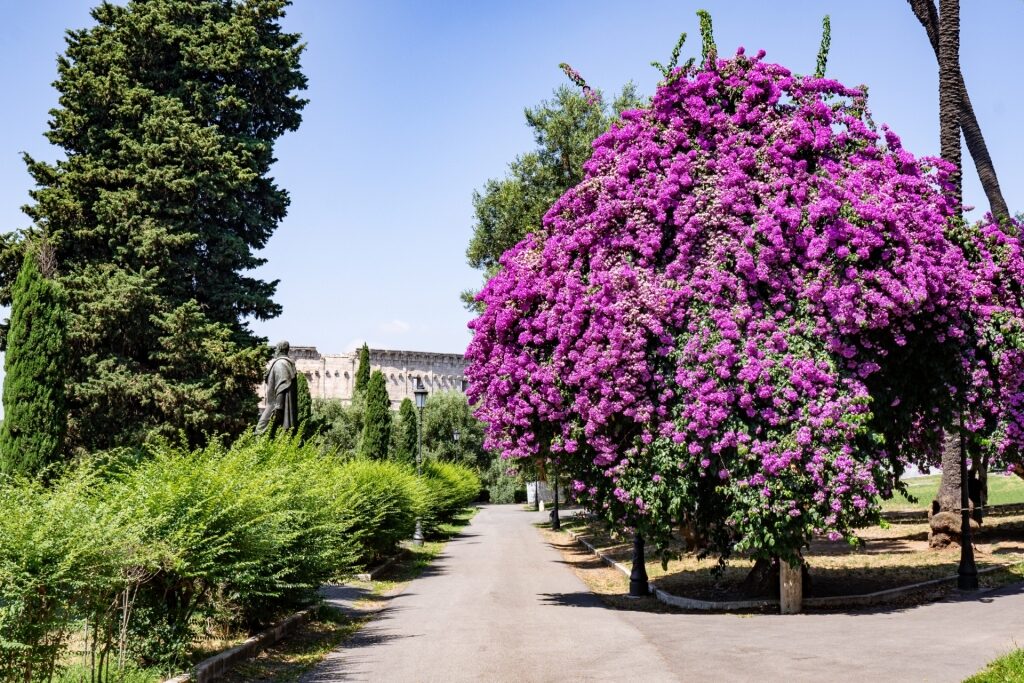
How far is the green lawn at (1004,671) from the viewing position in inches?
306

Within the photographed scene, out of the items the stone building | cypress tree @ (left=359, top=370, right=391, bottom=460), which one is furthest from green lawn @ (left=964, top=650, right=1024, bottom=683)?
the stone building

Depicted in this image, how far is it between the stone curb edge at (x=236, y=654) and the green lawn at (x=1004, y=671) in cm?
745

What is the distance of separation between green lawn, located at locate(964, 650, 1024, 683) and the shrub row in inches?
293

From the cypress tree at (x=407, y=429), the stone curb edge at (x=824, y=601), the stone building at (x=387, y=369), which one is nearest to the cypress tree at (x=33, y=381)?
the stone curb edge at (x=824, y=601)

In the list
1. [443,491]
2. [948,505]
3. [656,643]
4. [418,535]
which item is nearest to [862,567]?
[948,505]

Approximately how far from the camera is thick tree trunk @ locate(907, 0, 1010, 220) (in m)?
27.1

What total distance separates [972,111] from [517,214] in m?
15.3

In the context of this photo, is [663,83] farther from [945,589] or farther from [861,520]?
[945,589]

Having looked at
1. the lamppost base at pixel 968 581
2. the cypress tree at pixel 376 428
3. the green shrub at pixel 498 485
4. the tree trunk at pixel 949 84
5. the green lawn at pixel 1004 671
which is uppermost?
the tree trunk at pixel 949 84

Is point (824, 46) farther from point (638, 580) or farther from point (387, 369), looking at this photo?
point (387, 369)

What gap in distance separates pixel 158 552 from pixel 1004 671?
797 centimetres

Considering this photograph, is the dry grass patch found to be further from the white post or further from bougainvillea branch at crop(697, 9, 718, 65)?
bougainvillea branch at crop(697, 9, 718, 65)

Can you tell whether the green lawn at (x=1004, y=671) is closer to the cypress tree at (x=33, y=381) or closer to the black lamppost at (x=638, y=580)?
the black lamppost at (x=638, y=580)

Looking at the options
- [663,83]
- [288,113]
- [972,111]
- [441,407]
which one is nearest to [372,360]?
[441,407]
